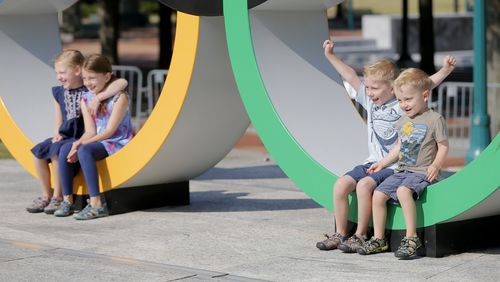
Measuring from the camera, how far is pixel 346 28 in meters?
49.3


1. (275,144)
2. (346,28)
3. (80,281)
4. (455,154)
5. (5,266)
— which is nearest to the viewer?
(80,281)

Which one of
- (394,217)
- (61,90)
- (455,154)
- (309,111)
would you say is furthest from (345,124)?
(455,154)

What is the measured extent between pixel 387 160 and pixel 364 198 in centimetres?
32

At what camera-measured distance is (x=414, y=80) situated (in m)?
7.16

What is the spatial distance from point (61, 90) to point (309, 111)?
2.37 metres

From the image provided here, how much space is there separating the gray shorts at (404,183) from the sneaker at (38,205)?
3.36 meters

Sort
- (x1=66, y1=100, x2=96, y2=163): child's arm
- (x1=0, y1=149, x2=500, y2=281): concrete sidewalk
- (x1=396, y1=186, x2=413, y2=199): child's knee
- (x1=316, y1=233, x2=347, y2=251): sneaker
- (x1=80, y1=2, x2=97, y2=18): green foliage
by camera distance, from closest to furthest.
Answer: (x1=0, y1=149, x2=500, y2=281): concrete sidewalk
(x1=396, y1=186, x2=413, y2=199): child's knee
(x1=316, y1=233, x2=347, y2=251): sneaker
(x1=66, y1=100, x2=96, y2=163): child's arm
(x1=80, y1=2, x2=97, y2=18): green foliage

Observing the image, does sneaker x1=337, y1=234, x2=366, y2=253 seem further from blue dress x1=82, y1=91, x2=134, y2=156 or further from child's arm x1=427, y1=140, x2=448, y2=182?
blue dress x1=82, y1=91, x2=134, y2=156

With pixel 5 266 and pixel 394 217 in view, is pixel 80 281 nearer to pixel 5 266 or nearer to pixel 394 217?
pixel 5 266

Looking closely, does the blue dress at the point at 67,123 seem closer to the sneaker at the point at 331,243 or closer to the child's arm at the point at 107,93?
the child's arm at the point at 107,93

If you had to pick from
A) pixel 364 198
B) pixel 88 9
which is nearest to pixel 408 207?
pixel 364 198

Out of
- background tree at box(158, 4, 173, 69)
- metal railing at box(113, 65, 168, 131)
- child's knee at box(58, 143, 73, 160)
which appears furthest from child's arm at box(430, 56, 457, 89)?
background tree at box(158, 4, 173, 69)

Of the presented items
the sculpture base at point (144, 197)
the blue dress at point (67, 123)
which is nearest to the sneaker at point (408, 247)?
the sculpture base at point (144, 197)

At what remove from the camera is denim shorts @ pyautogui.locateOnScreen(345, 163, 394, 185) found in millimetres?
7336
